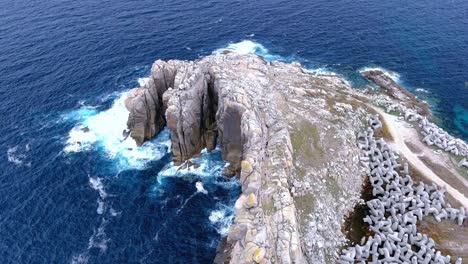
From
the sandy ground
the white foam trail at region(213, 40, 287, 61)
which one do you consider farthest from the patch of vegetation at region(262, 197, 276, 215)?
the white foam trail at region(213, 40, 287, 61)

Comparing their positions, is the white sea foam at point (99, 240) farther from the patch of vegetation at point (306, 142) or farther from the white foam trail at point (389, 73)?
the white foam trail at point (389, 73)

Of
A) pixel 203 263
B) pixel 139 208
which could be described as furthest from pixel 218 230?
pixel 139 208

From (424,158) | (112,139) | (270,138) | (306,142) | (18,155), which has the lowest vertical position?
(112,139)

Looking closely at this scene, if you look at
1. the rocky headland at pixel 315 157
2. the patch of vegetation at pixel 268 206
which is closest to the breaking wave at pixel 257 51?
the rocky headland at pixel 315 157

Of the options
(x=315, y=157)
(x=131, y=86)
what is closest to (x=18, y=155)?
(x=131, y=86)

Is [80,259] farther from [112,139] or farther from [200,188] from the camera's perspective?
[112,139]

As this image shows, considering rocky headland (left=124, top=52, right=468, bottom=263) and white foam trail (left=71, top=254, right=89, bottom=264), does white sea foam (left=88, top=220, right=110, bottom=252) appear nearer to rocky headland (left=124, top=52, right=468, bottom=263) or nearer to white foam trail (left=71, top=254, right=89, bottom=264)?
white foam trail (left=71, top=254, right=89, bottom=264)
